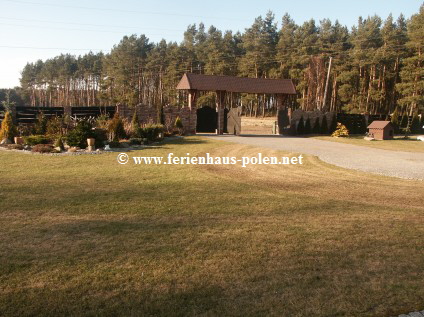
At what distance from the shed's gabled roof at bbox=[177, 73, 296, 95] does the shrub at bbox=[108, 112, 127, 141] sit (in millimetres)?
8892

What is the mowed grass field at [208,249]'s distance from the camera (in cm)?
325

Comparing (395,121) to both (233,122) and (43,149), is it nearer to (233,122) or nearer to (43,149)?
(233,122)

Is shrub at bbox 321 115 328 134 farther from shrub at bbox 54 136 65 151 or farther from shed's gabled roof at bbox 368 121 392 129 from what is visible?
shrub at bbox 54 136 65 151

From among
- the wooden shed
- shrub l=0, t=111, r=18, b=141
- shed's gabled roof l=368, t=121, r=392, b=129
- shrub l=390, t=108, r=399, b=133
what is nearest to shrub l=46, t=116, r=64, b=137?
shrub l=0, t=111, r=18, b=141

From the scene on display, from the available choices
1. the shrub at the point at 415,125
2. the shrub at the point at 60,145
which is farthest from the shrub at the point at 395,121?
the shrub at the point at 60,145

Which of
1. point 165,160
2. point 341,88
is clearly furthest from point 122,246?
point 341,88

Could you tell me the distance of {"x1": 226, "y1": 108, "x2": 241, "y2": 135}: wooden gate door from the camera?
25516mm

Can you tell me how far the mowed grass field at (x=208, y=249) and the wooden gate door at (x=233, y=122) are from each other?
56.4 ft

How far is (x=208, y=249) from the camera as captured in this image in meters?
4.45

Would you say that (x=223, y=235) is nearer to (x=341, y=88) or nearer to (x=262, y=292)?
(x=262, y=292)

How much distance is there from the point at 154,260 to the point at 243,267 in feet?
3.50

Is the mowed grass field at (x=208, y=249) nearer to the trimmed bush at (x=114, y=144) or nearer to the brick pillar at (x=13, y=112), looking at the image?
the trimmed bush at (x=114, y=144)

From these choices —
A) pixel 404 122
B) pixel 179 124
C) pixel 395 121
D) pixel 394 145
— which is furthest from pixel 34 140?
pixel 404 122

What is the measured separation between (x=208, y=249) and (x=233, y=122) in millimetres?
21851
